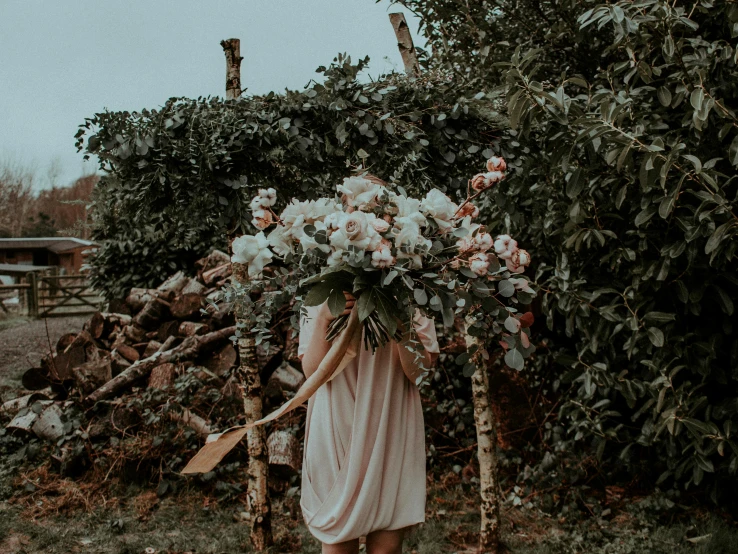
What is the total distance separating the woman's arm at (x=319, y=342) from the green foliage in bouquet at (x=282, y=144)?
1.02 m

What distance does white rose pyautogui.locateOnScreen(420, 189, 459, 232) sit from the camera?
2346mm

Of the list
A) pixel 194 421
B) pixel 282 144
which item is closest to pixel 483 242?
pixel 282 144

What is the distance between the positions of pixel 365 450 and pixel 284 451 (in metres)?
2.50

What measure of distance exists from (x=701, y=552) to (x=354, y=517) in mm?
2602

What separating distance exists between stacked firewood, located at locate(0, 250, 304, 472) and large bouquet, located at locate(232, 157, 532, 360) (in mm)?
2915

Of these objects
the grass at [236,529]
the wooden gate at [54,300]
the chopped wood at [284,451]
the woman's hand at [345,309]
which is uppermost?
the wooden gate at [54,300]

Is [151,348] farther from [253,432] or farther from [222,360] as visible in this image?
[253,432]

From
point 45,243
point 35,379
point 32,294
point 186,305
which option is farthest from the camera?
point 45,243

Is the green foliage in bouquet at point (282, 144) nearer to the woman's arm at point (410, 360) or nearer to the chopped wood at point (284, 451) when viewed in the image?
the woman's arm at point (410, 360)

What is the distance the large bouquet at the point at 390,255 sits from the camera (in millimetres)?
2174

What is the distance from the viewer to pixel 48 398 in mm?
A: 5809

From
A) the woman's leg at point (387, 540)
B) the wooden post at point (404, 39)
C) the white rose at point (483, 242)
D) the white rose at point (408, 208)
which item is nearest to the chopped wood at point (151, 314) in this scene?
the wooden post at point (404, 39)

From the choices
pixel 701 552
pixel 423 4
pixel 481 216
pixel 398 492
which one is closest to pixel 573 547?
pixel 701 552

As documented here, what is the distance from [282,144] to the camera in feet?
11.4
